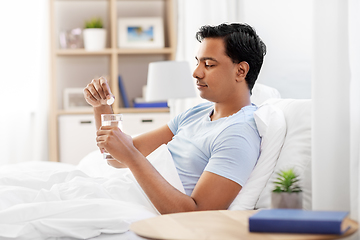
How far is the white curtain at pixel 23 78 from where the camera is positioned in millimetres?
3964

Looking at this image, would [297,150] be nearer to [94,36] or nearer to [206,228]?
[206,228]

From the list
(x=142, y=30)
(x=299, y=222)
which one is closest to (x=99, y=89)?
(x=299, y=222)

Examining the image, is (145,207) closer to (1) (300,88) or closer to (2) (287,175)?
(2) (287,175)

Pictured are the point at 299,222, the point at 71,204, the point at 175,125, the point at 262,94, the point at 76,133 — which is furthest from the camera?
the point at 76,133

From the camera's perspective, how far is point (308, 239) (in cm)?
79

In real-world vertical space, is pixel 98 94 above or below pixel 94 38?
below

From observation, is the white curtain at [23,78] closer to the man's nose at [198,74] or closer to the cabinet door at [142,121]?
the cabinet door at [142,121]

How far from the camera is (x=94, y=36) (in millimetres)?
3934

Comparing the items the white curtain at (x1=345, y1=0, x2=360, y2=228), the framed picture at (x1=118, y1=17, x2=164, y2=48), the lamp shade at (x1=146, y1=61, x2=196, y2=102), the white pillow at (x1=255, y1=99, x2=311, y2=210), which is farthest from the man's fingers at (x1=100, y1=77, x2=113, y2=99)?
the framed picture at (x1=118, y1=17, x2=164, y2=48)

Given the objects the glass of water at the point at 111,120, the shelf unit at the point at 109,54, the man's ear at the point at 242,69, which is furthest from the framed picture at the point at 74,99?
the glass of water at the point at 111,120

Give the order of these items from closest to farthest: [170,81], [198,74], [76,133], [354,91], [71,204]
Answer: [354,91] → [71,204] → [198,74] → [170,81] → [76,133]

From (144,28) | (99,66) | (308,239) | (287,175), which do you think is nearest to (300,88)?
(287,175)

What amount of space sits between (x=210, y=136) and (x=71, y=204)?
0.47 meters

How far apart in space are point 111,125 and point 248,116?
0.44 meters
